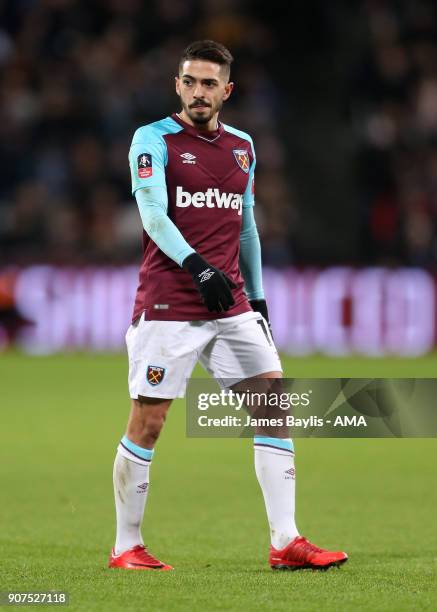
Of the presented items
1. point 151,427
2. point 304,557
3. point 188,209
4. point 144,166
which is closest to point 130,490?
point 151,427

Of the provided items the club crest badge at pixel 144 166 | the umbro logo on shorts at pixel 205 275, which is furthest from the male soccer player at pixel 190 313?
the umbro logo on shorts at pixel 205 275

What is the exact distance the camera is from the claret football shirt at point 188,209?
5.44 meters

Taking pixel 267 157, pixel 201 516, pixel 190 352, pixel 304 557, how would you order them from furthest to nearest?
pixel 267 157 → pixel 201 516 → pixel 190 352 → pixel 304 557

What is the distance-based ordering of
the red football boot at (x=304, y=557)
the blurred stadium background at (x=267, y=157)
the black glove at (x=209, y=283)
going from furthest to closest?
1. the blurred stadium background at (x=267, y=157)
2. the red football boot at (x=304, y=557)
3. the black glove at (x=209, y=283)

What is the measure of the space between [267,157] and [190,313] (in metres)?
12.3

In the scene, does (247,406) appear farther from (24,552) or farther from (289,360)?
(289,360)

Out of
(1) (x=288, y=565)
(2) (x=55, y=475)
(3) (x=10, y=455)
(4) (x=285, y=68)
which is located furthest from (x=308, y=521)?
(4) (x=285, y=68)

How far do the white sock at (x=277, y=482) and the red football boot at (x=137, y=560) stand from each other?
46 centimetres

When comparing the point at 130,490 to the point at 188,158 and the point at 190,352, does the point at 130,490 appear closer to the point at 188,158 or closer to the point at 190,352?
the point at 190,352

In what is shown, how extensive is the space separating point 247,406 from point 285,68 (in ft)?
46.3

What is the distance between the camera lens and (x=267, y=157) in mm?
17516

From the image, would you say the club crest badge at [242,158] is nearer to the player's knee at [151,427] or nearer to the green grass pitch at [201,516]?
the player's knee at [151,427]

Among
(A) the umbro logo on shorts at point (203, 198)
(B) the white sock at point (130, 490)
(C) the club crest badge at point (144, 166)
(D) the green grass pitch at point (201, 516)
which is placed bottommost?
(D) the green grass pitch at point (201, 516)

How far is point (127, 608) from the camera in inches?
178
